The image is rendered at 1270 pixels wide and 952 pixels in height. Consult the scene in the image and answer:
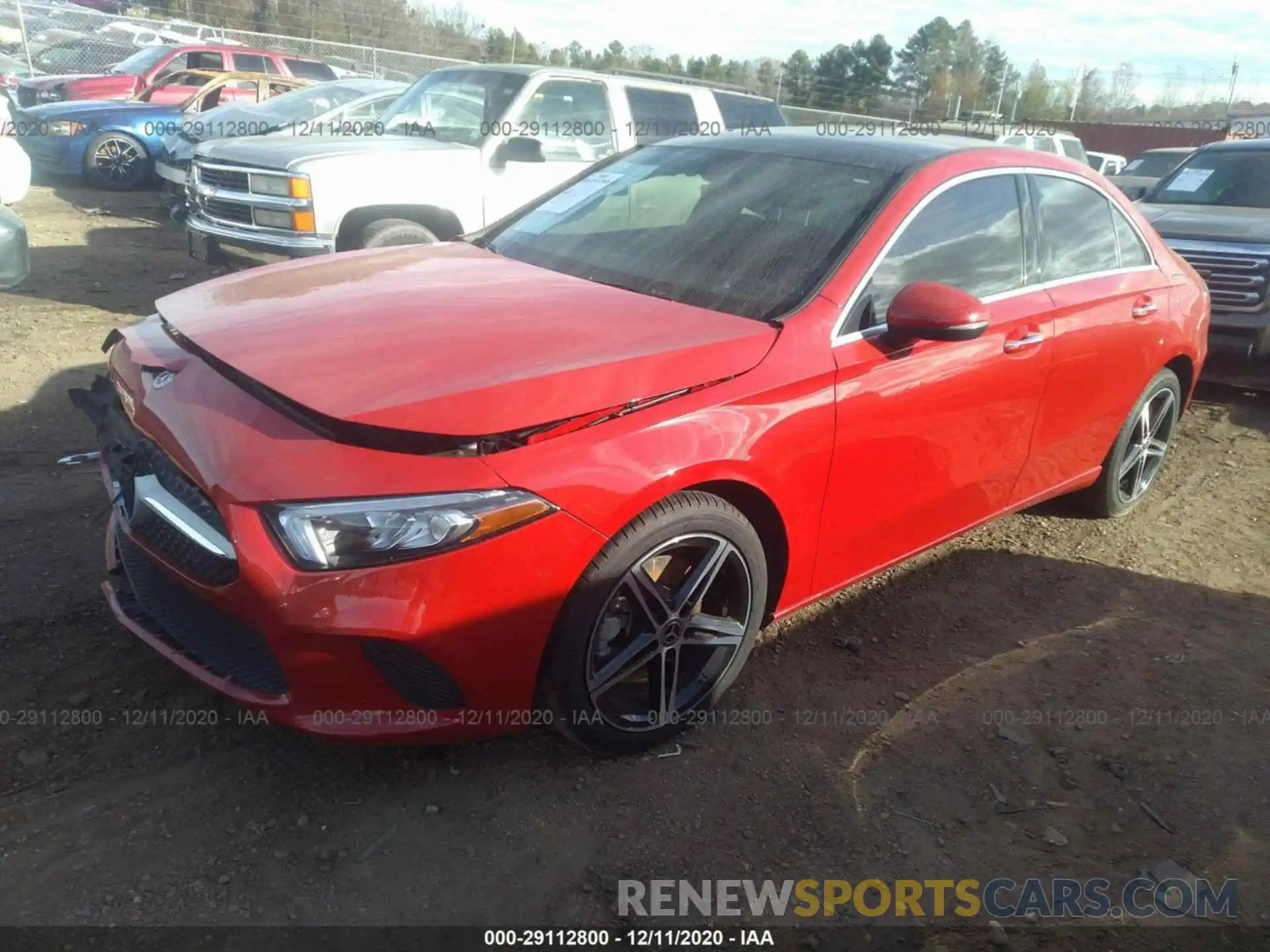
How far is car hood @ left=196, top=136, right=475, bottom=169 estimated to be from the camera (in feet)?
22.4

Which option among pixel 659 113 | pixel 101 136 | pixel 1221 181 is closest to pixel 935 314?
pixel 659 113

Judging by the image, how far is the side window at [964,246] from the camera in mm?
3168

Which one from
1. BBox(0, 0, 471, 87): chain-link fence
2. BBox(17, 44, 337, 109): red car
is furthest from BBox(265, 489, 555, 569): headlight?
BBox(0, 0, 471, 87): chain-link fence

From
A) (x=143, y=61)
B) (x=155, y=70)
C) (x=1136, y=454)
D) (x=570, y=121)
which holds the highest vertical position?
(x=143, y=61)

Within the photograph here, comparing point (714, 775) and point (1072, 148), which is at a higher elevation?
point (1072, 148)

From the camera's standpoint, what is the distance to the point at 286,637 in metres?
2.20

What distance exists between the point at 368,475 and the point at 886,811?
1.72 m

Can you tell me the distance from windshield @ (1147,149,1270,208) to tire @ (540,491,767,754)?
7.28 m

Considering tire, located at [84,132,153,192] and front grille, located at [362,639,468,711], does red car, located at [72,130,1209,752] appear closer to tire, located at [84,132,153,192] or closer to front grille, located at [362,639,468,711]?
front grille, located at [362,639,468,711]

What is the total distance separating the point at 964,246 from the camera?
3.46 m

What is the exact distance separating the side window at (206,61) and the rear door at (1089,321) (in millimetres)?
16034

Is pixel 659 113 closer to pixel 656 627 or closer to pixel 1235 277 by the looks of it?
pixel 1235 277

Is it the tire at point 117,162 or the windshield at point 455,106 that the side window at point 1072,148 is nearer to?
the windshield at point 455,106

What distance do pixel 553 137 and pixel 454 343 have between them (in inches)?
221
